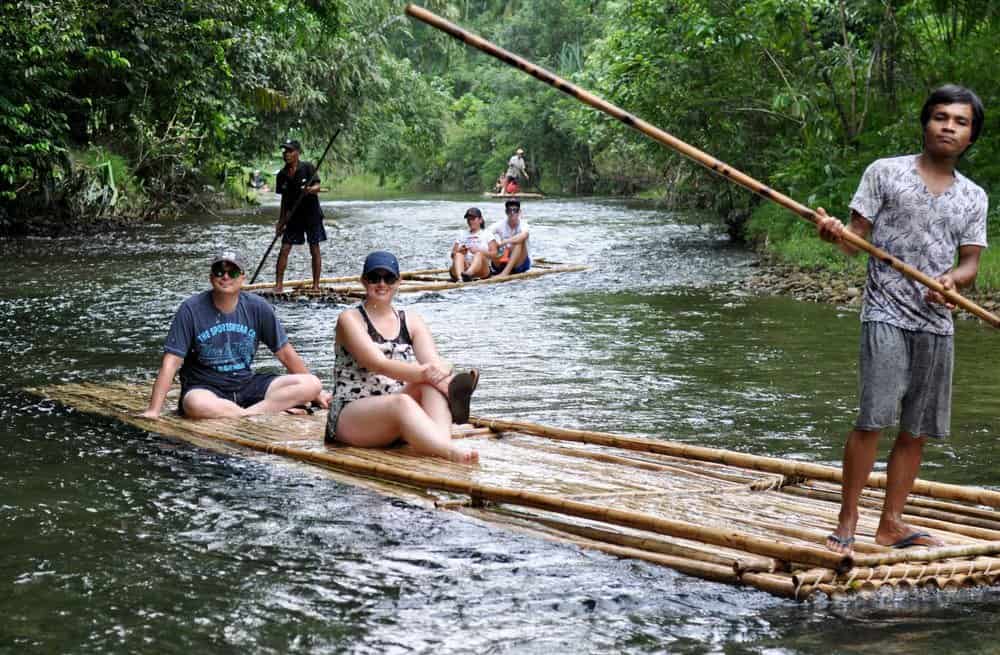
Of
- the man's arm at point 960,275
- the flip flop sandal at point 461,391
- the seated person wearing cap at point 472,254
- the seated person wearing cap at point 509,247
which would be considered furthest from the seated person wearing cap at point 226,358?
the seated person wearing cap at point 509,247

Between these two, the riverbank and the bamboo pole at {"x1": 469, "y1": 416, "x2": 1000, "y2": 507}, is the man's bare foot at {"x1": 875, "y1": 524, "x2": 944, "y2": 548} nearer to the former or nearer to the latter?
the bamboo pole at {"x1": 469, "y1": 416, "x2": 1000, "y2": 507}

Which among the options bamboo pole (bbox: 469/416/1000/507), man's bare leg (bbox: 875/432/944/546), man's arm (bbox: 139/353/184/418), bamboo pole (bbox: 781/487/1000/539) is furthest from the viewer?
man's arm (bbox: 139/353/184/418)

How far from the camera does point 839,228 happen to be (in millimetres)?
4020

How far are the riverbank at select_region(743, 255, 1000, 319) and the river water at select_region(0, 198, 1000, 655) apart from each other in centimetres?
47

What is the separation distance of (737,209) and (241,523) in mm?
17366

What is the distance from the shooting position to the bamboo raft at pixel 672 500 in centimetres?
421

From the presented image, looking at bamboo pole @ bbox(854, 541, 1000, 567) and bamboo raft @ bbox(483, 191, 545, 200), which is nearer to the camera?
bamboo pole @ bbox(854, 541, 1000, 567)

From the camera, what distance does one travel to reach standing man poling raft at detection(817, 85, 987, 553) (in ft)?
13.6

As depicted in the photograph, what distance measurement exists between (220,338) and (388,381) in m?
1.27

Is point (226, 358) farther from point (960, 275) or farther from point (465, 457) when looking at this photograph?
point (960, 275)

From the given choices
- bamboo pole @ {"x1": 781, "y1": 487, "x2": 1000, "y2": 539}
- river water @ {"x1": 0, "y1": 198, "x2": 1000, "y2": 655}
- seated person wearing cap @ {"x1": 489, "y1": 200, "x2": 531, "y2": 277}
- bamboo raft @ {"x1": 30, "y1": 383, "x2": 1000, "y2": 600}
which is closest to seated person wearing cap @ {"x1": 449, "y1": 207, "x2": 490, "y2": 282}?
seated person wearing cap @ {"x1": 489, "y1": 200, "x2": 531, "y2": 277}

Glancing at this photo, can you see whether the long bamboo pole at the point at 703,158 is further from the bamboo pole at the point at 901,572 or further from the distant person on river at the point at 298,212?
the distant person on river at the point at 298,212

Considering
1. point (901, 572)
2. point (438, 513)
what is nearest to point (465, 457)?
point (438, 513)

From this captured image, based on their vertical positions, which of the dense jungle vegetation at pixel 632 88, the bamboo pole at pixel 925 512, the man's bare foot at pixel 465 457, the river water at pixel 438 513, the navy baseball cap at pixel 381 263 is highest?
the dense jungle vegetation at pixel 632 88
